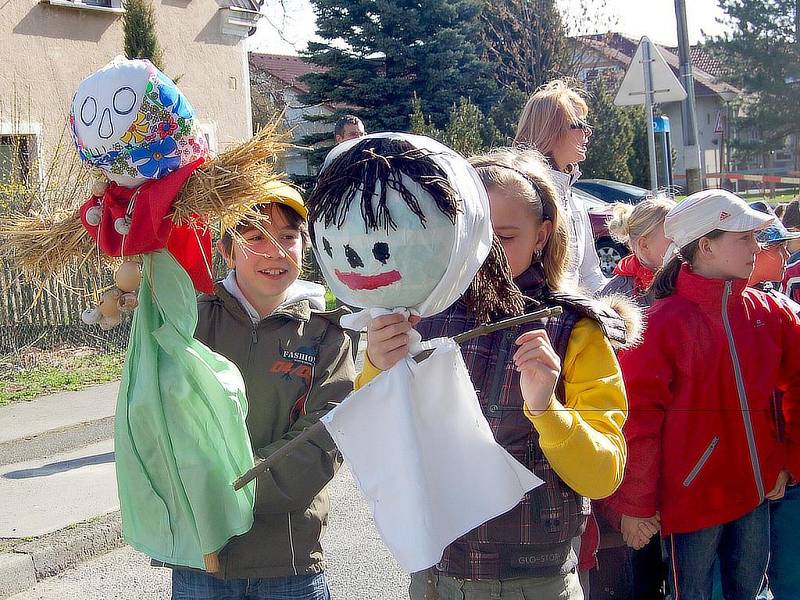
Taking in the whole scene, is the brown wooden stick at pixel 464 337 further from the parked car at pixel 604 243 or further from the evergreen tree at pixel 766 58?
the evergreen tree at pixel 766 58

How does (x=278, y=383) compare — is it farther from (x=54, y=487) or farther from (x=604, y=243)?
(x=604, y=243)

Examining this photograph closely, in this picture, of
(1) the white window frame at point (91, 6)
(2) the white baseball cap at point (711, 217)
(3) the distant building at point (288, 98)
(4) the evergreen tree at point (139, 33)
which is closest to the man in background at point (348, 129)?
(2) the white baseball cap at point (711, 217)

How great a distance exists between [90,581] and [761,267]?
3592mm

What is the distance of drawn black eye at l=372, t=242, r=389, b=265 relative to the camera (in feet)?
5.65

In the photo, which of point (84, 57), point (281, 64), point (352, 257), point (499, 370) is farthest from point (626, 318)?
point (281, 64)

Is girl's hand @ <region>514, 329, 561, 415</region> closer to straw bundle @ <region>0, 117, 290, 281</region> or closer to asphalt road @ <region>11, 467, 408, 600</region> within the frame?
straw bundle @ <region>0, 117, 290, 281</region>

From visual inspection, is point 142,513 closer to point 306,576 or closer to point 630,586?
point 306,576

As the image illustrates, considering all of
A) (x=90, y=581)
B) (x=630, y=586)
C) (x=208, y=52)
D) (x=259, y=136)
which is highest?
(x=208, y=52)

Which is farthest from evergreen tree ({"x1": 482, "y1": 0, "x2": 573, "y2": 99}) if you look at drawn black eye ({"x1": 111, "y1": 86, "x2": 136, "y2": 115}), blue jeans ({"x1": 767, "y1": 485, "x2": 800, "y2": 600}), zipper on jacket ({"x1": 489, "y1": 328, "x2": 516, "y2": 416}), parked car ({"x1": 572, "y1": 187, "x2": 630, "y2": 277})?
zipper on jacket ({"x1": 489, "y1": 328, "x2": 516, "y2": 416})

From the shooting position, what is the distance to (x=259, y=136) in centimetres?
238

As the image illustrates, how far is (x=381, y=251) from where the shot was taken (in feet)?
5.66

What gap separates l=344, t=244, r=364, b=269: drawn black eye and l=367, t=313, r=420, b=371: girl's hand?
0.13 meters

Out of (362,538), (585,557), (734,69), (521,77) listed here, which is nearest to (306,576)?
(585,557)

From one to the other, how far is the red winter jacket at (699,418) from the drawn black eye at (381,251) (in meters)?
1.59
